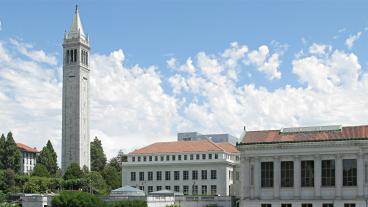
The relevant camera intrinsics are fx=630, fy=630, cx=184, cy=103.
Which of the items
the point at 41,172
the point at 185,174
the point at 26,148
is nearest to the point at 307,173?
the point at 185,174

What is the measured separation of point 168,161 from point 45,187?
24008mm

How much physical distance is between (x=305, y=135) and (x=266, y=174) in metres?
6.98

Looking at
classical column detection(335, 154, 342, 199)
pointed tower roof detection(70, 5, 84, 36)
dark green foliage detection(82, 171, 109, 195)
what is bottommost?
dark green foliage detection(82, 171, 109, 195)

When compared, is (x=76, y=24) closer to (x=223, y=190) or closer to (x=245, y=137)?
(x=223, y=190)

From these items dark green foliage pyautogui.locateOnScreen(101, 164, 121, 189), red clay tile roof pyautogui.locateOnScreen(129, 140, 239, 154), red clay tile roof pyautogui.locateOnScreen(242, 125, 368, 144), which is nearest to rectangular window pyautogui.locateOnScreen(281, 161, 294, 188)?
red clay tile roof pyautogui.locateOnScreen(242, 125, 368, 144)

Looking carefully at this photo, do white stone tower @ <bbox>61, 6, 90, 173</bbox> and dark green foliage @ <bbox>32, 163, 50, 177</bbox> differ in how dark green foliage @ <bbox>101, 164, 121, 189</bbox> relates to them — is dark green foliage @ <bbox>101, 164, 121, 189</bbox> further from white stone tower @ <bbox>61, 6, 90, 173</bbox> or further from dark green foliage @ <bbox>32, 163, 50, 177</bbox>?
white stone tower @ <bbox>61, 6, 90, 173</bbox>

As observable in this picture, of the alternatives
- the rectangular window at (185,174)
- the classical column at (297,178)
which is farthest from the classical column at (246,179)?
the rectangular window at (185,174)

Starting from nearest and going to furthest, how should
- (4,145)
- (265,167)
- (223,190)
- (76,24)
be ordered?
(265,167) < (223,190) < (4,145) < (76,24)

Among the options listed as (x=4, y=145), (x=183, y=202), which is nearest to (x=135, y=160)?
(x=4, y=145)

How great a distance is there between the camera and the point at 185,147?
123750 millimetres

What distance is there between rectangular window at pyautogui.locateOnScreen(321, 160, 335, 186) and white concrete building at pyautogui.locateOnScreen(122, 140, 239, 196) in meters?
42.8

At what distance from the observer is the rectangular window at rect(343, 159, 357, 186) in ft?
243

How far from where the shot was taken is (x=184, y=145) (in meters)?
125

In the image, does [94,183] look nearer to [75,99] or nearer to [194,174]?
[194,174]
